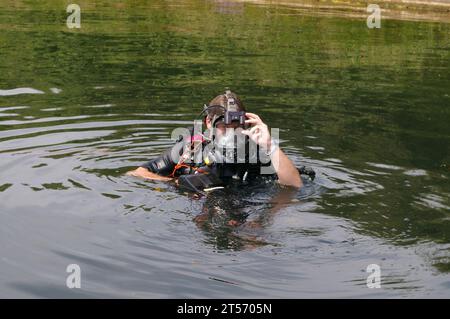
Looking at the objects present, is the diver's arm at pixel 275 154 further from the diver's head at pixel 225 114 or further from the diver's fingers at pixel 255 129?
the diver's head at pixel 225 114

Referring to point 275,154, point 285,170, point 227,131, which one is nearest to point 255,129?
point 227,131

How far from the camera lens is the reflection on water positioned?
617cm

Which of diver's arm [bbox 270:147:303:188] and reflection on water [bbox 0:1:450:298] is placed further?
diver's arm [bbox 270:147:303:188]

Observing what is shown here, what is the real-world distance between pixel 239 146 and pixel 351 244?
1722 mm

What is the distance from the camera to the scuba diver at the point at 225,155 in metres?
7.82

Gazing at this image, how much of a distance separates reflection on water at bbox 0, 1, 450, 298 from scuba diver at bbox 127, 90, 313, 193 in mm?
200

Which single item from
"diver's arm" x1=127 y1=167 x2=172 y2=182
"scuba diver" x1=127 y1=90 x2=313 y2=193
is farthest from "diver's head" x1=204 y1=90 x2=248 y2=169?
"diver's arm" x1=127 y1=167 x2=172 y2=182

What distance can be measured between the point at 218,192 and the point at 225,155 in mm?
398

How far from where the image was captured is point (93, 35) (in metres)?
21.9

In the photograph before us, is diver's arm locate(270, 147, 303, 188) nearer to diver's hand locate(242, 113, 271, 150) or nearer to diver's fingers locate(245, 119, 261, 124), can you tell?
diver's hand locate(242, 113, 271, 150)

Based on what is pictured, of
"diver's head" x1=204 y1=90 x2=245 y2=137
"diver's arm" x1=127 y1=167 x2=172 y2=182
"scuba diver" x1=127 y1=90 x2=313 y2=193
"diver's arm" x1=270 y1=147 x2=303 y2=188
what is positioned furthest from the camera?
"diver's arm" x1=127 y1=167 x2=172 y2=182

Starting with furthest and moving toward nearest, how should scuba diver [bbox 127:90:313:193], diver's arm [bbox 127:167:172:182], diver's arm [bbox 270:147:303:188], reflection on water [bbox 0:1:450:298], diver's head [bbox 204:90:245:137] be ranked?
diver's arm [bbox 127:167:172:182]
diver's arm [bbox 270:147:303:188]
scuba diver [bbox 127:90:313:193]
diver's head [bbox 204:90:245:137]
reflection on water [bbox 0:1:450:298]

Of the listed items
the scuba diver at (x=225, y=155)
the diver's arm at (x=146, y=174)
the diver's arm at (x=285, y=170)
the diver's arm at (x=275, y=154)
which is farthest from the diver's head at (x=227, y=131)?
the diver's arm at (x=146, y=174)

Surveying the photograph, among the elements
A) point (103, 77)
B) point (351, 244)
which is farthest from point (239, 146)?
point (103, 77)
